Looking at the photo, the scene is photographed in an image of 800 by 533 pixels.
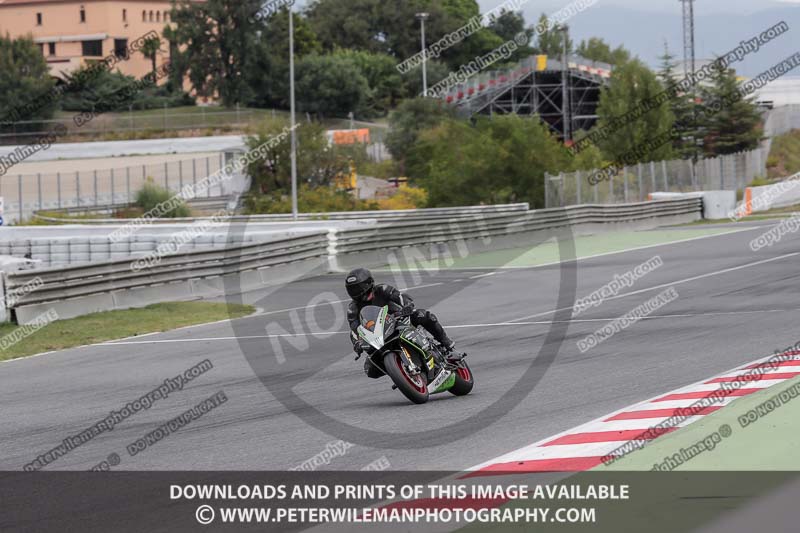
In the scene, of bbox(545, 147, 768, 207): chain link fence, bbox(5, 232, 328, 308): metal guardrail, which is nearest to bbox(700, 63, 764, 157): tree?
bbox(545, 147, 768, 207): chain link fence

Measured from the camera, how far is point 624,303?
65.2 feet

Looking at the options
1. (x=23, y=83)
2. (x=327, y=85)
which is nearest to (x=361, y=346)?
(x=23, y=83)

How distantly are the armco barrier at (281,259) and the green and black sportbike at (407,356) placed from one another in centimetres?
1142

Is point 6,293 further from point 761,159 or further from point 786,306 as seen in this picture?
point 761,159

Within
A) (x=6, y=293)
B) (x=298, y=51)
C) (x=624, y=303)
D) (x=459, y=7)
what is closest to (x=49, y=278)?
(x=6, y=293)

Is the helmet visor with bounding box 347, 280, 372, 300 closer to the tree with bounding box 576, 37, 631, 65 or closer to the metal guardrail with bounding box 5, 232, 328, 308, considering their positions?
the metal guardrail with bounding box 5, 232, 328, 308

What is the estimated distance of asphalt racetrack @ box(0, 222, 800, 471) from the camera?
935 centimetres

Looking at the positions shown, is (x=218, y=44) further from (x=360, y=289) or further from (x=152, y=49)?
(x=360, y=289)

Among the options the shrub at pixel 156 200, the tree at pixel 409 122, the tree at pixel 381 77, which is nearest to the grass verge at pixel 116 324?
the shrub at pixel 156 200

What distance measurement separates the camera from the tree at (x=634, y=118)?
6800 centimetres

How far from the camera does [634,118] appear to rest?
68.9m

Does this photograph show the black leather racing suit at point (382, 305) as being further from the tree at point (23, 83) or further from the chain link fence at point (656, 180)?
the tree at point (23, 83)

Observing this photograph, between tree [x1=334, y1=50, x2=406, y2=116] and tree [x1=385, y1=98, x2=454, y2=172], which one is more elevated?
tree [x1=334, y1=50, x2=406, y2=116]

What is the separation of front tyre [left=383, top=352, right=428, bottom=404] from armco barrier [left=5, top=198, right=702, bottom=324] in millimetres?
11486
